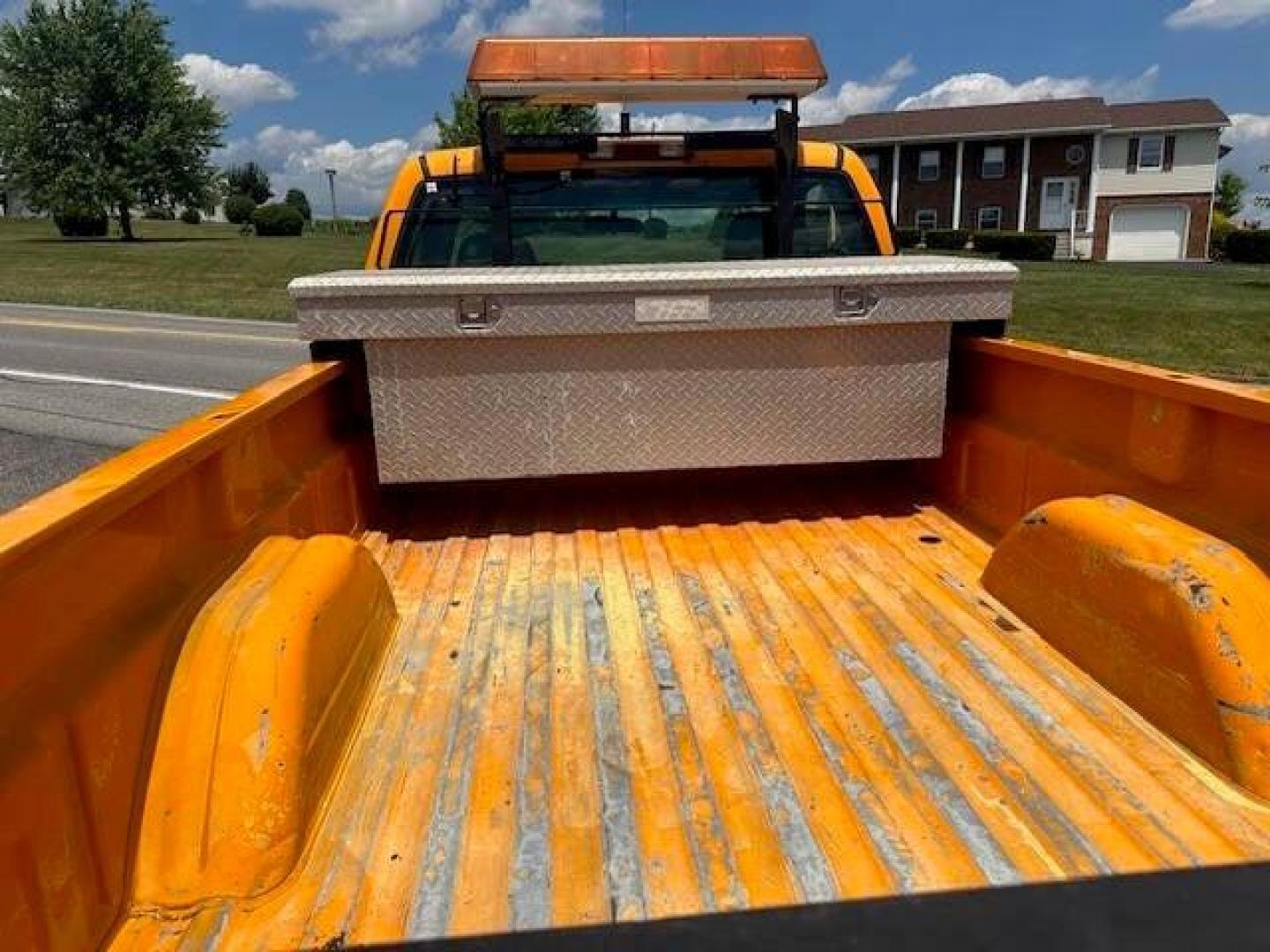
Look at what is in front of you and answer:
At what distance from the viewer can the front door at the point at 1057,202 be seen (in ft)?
154

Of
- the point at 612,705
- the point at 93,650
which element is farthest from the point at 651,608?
the point at 93,650

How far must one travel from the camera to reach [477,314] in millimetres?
3340

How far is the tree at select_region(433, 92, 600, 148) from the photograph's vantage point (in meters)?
20.2

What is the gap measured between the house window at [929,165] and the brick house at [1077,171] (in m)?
0.04

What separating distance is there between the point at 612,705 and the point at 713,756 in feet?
1.15

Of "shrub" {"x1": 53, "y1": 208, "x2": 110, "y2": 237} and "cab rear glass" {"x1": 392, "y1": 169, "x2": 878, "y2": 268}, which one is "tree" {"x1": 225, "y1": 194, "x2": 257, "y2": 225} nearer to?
"shrub" {"x1": 53, "y1": 208, "x2": 110, "y2": 237}

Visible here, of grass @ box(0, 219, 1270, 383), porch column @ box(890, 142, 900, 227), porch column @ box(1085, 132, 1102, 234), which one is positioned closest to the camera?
grass @ box(0, 219, 1270, 383)

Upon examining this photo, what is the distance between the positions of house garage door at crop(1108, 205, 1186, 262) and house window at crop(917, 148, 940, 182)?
28.5ft

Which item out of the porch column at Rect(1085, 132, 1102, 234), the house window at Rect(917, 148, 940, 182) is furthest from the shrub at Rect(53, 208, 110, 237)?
the porch column at Rect(1085, 132, 1102, 234)

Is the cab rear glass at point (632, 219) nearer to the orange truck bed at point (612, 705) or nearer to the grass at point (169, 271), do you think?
the orange truck bed at point (612, 705)

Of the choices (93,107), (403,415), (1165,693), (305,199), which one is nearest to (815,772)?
(1165,693)

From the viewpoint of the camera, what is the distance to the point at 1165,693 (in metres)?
2.36

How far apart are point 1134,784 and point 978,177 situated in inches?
1993

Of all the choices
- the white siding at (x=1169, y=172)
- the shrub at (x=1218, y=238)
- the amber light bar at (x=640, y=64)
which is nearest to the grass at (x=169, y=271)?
the amber light bar at (x=640, y=64)
